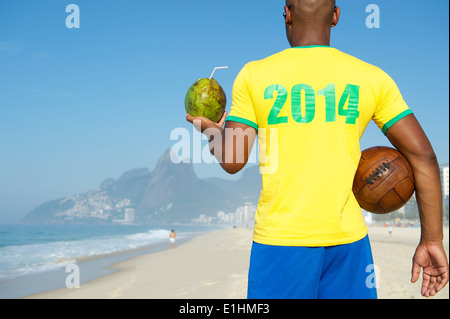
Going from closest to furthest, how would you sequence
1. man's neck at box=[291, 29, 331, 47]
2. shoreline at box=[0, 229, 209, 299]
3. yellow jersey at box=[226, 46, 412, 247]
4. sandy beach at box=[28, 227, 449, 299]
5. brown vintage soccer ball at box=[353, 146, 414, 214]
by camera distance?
yellow jersey at box=[226, 46, 412, 247], man's neck at box=[291, 29, 331, 47], brown vintage soccer ball at box=[353, 146, 414, 214], sandy beach at box=[28, 227, 449, 299], shoreline at box=[0, 229, 209, 299]

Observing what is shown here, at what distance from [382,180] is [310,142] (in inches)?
35.4

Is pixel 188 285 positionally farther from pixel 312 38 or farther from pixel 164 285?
pixel 312 38

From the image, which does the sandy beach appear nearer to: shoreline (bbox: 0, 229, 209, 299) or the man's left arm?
shoreline (bbox: 0, 229, 209, 299)

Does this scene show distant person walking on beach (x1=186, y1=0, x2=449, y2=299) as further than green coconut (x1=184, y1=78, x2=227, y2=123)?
No

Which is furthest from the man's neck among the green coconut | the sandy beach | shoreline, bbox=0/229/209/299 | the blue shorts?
shoreline, bbox=0/229/209/299

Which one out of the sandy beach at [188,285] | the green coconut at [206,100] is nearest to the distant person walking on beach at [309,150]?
the green coconut at [206,100]

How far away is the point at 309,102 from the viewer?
71.3 inches

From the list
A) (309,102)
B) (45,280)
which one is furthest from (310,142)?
(45,280)

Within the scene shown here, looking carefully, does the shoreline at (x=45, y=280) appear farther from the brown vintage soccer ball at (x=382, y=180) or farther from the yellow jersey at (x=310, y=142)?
the yellow jersey at (x=310, y=142)

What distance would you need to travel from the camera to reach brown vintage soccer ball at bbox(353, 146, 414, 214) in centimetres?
235

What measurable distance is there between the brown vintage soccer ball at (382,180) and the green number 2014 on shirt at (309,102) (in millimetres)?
639
